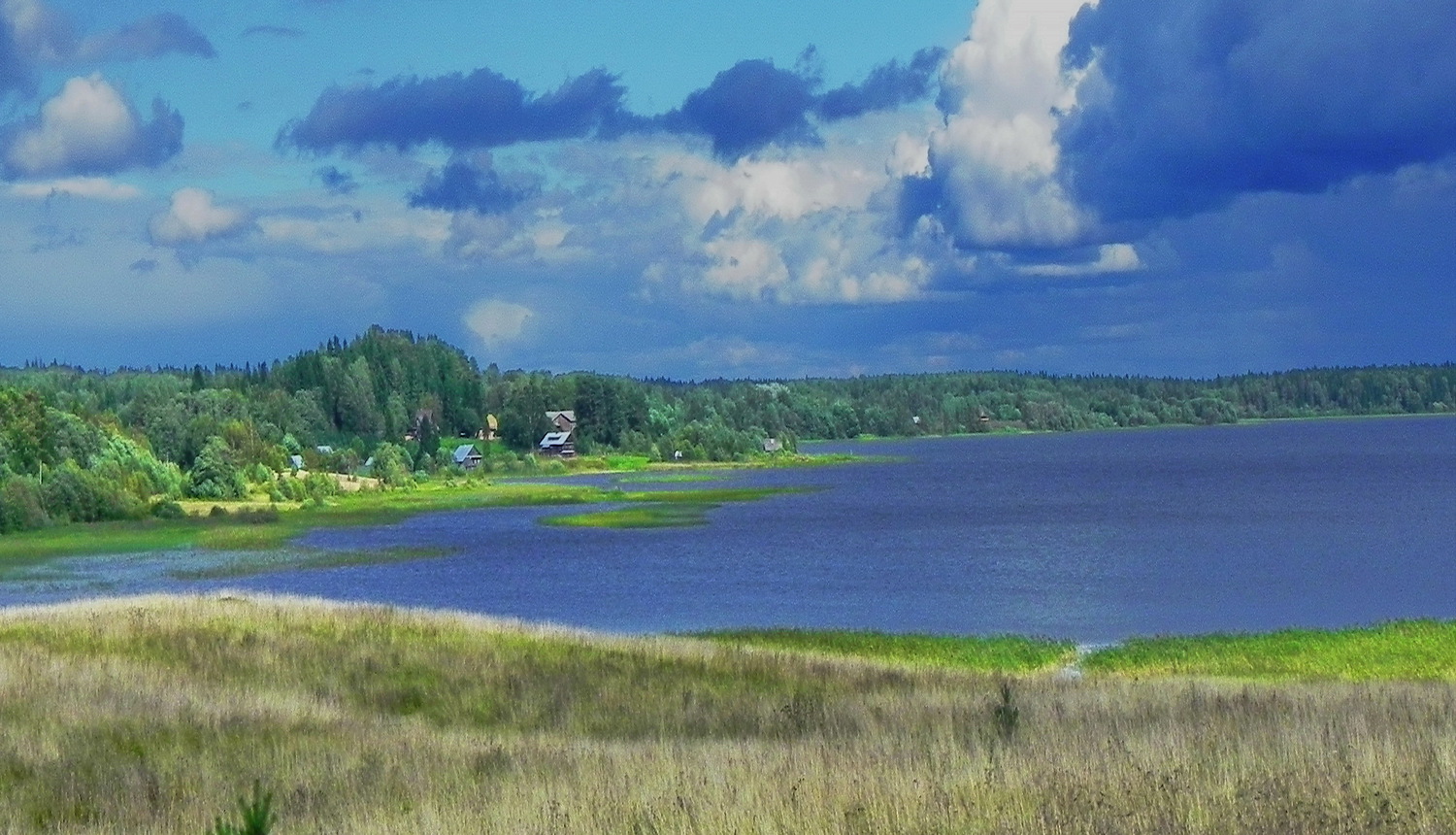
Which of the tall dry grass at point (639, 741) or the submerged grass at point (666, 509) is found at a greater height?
the tall dry grass at point (639, 741)

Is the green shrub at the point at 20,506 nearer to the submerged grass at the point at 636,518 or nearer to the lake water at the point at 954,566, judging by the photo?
the lake water at the point at 954,566

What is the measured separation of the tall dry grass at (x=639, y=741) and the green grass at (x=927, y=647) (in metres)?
9.85

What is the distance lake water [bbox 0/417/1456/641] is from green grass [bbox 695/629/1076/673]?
12.7ft

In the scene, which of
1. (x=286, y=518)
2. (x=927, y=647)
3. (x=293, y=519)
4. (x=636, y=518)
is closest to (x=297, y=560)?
(x=636, y=518)

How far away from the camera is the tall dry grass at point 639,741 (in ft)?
37.8

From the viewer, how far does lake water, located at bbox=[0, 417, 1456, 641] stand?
173ft

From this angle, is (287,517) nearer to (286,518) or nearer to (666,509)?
(286,518)

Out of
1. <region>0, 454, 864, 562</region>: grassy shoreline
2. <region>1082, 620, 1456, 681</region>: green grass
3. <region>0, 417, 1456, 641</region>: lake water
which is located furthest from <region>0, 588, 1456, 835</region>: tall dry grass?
<region>0, 454, 864, 562</region>: grassy shoreline

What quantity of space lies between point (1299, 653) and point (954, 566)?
103 feet

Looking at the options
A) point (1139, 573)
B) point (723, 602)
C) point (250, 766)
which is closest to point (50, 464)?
point (723, 602)

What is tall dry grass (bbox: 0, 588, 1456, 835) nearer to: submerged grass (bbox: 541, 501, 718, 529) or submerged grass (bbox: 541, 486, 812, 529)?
submerged grass (bbox: 541, 501, 718, 529)

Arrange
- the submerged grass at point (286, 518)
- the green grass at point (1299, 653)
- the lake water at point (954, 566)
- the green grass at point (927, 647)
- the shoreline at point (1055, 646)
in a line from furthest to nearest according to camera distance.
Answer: the submerged grass at point (286, 518) → the lake water at point (954, 566) → the green grass at point (927, 647) → the green grass at point (1299, 653) → the shoreline at point (1055, 646)

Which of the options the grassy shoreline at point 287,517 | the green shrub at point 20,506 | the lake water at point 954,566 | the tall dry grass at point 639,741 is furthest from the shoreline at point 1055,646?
the green shrub at point 20,506

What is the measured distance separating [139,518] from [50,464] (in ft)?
49.4
